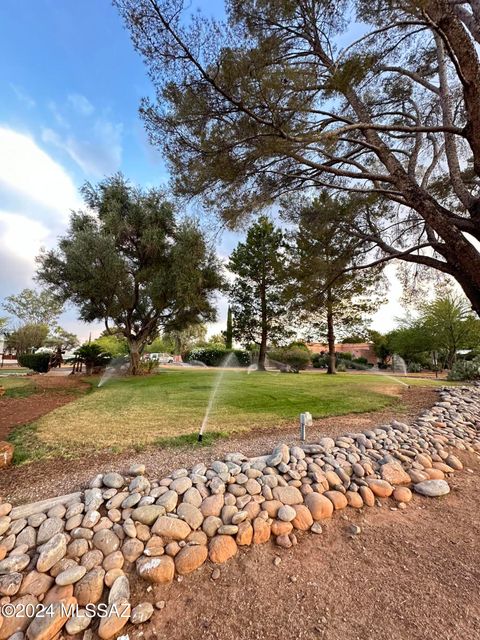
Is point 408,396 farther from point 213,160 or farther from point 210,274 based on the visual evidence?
point 210,274

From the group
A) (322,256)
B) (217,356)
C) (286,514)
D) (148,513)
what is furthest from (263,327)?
(148,513)

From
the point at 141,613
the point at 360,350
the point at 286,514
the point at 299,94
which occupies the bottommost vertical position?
the point at 141,613

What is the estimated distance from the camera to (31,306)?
2689cm

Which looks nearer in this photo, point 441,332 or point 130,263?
point 130,263

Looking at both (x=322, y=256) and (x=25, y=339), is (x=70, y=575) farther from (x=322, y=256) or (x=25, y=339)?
(x=25, y=339)

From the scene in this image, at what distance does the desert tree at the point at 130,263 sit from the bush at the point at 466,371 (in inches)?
348

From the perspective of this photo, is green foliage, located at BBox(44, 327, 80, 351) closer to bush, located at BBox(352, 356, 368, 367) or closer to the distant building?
the distant building

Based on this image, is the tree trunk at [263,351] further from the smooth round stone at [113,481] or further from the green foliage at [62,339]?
the green foliage at [62,339]

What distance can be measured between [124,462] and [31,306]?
30336 mm

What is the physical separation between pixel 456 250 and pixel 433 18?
281cm

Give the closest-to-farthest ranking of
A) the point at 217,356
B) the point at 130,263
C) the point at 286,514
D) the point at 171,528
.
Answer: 1. the point at 171,528
2. the point at 286,514
3. the point at 130,263
4. the point at 217,356

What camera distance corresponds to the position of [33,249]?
10.8 m

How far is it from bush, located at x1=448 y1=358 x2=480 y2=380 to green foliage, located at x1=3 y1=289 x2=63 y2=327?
28738 millimetres

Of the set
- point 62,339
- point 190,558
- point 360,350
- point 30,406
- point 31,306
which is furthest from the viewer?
point 62,339
